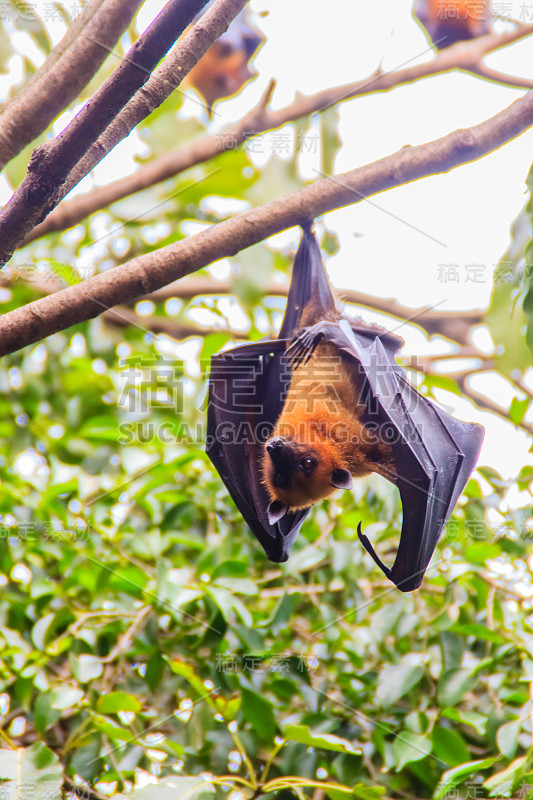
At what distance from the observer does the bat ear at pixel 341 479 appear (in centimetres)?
283

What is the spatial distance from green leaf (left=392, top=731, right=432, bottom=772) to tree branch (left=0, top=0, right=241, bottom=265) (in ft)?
6.73

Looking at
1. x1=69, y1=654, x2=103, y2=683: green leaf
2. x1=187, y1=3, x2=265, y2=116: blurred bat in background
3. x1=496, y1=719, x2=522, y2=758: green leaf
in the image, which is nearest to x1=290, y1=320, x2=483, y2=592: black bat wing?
x1=496, y1=719, x2=522, y2=758: green leaf

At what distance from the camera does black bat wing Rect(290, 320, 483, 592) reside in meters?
2.61

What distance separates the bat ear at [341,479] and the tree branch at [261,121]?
6.71 ft

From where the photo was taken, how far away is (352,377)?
10.3 feet

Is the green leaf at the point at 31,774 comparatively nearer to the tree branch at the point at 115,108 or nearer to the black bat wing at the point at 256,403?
the black bat wing at the point at 256,403

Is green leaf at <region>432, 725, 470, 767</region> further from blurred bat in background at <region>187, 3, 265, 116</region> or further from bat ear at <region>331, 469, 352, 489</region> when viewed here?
blurred bat in background at <region>187, 3, 265, 116</region>

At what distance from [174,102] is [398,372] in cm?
219

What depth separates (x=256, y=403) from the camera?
3369mm

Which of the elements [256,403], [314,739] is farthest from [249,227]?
[314,739]

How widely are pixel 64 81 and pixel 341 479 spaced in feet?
5.98

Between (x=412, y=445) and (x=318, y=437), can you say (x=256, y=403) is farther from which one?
(x=412, y=445)

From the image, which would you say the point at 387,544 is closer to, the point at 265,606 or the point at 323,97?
the point at 265,606

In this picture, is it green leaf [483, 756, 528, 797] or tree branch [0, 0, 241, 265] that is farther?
green leaf [483, 756, 528, 797]
